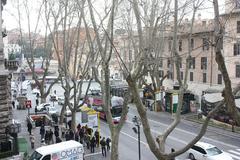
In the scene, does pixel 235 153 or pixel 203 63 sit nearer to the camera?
pixel 235 153

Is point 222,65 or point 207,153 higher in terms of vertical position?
point 222,65

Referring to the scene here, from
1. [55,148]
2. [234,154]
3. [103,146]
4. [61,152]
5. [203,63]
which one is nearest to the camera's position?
[61,152]

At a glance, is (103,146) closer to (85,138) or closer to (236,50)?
(85,138)

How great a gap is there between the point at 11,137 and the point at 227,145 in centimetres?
1484

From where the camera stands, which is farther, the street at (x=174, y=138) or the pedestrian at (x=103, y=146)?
the street at (x=174, y=138)

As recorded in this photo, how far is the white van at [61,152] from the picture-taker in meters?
17.8

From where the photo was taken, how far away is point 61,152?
18094mm

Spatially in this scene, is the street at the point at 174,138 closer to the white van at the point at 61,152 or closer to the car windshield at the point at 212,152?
the car windshield at the point at 212,152

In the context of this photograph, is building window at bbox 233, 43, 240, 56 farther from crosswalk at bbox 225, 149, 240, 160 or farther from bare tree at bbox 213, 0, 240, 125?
bare tree at bbox 213, 0, 240, 125

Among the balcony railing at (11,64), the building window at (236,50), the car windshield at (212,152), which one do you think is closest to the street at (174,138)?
the car windshield at (212,152)

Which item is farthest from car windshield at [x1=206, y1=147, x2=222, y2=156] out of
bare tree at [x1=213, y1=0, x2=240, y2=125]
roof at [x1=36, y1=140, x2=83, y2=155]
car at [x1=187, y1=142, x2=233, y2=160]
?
bare tree at [x1=213, y1=0, x2=240, y2=125]

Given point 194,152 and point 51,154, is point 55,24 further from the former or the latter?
point 194,152

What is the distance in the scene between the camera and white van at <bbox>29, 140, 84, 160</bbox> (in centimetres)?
1783

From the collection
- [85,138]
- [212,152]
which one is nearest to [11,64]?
[85,138]
